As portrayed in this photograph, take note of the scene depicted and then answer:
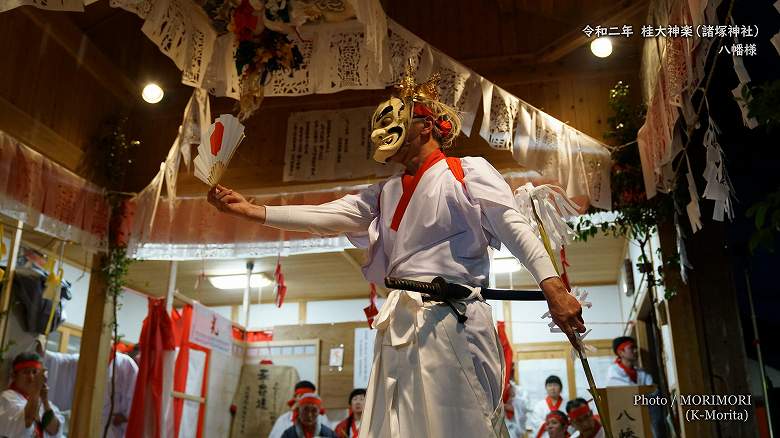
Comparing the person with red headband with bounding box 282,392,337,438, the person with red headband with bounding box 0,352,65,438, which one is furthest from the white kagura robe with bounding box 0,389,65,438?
the person with red headband with bounding box 282,392,337,438

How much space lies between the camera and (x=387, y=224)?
213cm

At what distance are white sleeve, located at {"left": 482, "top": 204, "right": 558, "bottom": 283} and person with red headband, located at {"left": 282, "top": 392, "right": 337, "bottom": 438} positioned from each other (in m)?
5.11

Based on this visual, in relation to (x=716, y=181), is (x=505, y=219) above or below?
below

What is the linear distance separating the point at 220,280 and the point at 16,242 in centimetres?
426

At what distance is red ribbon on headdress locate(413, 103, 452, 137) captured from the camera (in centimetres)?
226

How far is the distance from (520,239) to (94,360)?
4490 mm

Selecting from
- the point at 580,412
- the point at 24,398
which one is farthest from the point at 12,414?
the point at 580,412

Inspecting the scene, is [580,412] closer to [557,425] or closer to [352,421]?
[557,425]

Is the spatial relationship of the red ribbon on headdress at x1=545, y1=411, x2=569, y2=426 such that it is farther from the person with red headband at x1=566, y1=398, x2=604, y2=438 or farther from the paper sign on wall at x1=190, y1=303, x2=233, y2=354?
the paper sign on wall at x1=190, y1=303, x2=233, y2=354

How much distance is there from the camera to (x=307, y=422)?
6.62 metres

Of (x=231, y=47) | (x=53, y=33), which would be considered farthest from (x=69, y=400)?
(x=231, y=47)

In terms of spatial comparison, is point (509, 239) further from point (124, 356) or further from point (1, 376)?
point (124, 356)

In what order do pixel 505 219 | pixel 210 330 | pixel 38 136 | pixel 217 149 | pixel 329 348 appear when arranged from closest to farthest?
1. pixel 505 219
2. pixel 217 149
3. pixel 38 136
4. pixel 210 330
5. pixel 329 348

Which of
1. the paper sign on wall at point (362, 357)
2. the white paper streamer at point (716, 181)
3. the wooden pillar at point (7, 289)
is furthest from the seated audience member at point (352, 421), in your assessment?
the white paper streamer at point (716, 181)
